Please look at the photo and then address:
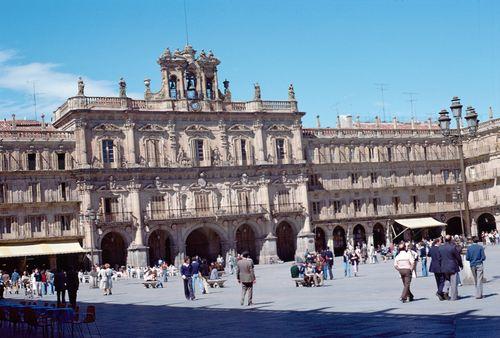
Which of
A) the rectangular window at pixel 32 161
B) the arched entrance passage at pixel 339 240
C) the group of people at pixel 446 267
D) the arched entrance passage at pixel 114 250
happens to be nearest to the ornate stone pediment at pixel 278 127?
the arched entrance passage at pixel 339 240

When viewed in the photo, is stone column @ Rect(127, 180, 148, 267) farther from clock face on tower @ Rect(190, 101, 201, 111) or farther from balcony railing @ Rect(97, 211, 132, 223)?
clock face on tower @ Rect(190, 101, 201, 111)

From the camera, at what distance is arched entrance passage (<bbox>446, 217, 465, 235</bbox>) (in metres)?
81.2

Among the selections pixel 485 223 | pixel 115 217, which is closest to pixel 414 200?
pixel 485 223

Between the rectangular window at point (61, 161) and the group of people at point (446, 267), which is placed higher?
the rectangular window at point (61, 161)

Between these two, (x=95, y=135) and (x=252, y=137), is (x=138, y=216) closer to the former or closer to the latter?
(x=95, y=135)

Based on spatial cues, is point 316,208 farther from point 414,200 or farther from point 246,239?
point 414,200

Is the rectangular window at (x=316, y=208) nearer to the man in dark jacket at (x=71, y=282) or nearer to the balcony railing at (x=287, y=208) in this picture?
the balcony railing at (x=287, y=208)

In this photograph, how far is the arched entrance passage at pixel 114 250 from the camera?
63.6 meters

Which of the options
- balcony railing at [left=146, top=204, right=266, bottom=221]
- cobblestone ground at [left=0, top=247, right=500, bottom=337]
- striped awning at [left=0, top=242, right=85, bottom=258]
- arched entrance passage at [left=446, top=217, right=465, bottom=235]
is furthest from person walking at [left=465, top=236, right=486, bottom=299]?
arched entrance passage at [left=446, top=217, right=465, bottom=235]

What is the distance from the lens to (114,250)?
63969mm

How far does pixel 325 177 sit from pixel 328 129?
4.85 m

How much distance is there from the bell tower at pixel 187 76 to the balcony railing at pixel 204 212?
31.8 feet

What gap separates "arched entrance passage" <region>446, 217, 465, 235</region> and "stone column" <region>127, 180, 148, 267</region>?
34.5m

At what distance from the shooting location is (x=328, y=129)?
7525 centimetres
